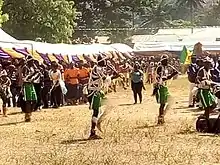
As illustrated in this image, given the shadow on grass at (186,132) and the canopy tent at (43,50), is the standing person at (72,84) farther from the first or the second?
the shadow on grass at (186,132)

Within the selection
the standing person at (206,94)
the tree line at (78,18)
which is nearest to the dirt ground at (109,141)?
the standing person at (206,94)

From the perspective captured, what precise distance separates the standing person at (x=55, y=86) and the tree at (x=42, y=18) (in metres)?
26.6

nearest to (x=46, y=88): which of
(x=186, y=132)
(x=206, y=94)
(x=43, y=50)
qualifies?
(x=43, y=50)

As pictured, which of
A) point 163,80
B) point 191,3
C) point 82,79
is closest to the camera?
point 163,80

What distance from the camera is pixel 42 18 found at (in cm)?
4953

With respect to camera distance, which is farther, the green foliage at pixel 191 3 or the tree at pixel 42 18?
the green foliage at pixel 191 3

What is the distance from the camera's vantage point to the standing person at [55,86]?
22047 millimetres

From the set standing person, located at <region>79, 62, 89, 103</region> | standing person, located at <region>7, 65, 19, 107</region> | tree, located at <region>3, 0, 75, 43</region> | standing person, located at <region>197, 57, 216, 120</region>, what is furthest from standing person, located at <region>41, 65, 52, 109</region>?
tree, located at <region>3, 0, 75, 43</region>

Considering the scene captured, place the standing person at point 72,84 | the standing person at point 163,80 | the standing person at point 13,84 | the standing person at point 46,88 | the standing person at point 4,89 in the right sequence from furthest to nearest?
the standing person at point 72,84, the standing person at point 46,88, the standing person at point 13,84, the standing person at point 4,89, the standing person at point 163,80

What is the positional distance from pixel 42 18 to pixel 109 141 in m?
36.9

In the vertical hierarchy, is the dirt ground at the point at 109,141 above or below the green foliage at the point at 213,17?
below

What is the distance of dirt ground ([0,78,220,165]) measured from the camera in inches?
454

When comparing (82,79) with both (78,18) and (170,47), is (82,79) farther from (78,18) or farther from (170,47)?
(78,18)

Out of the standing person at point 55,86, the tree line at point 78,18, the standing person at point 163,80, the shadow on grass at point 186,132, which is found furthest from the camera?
the tree line at point 78,18
